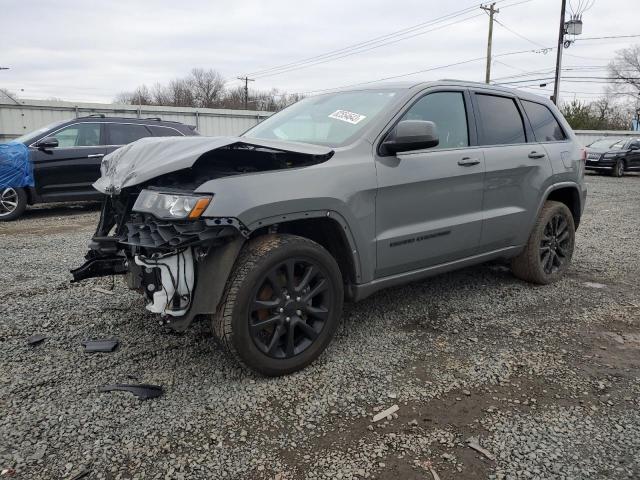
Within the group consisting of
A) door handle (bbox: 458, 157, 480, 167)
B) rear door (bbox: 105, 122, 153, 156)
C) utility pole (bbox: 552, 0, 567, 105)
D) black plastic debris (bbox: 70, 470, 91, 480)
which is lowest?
black plastic debris (bbox: 70, 470, 91, 480)

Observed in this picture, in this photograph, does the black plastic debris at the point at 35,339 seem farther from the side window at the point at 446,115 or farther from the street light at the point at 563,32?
the street light at the point at 563,32

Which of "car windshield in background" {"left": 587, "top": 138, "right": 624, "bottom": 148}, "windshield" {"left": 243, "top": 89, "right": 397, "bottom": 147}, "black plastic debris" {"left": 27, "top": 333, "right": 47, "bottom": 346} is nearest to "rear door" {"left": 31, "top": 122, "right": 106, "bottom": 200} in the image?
"windshield" {"left": 243, "top": 89, "right": 397, "bottom": 147}

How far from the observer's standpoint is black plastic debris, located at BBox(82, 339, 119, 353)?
129 inches

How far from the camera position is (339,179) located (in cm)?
305

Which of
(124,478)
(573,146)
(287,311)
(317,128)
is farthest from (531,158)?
(124,478)

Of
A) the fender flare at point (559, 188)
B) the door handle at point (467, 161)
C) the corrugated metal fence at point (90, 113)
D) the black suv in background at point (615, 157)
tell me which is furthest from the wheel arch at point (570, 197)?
the black suv in background at point (615, 157)

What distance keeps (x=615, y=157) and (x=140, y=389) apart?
2060cm

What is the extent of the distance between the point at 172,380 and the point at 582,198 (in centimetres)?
432

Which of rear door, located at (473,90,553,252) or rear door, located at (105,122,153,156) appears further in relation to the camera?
rear door, located at (105,122,153,156)

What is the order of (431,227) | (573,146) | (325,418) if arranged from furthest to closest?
(573,146) → (431,227) → (325,418)

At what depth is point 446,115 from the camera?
153 inches

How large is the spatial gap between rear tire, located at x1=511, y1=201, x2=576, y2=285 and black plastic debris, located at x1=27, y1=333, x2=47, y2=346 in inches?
158

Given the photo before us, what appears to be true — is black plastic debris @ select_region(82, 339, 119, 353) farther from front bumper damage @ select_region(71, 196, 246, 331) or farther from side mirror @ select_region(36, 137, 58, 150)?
side mirror @ select_region(36, 137, 58, 150)

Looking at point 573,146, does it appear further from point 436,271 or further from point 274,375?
point 274,375
